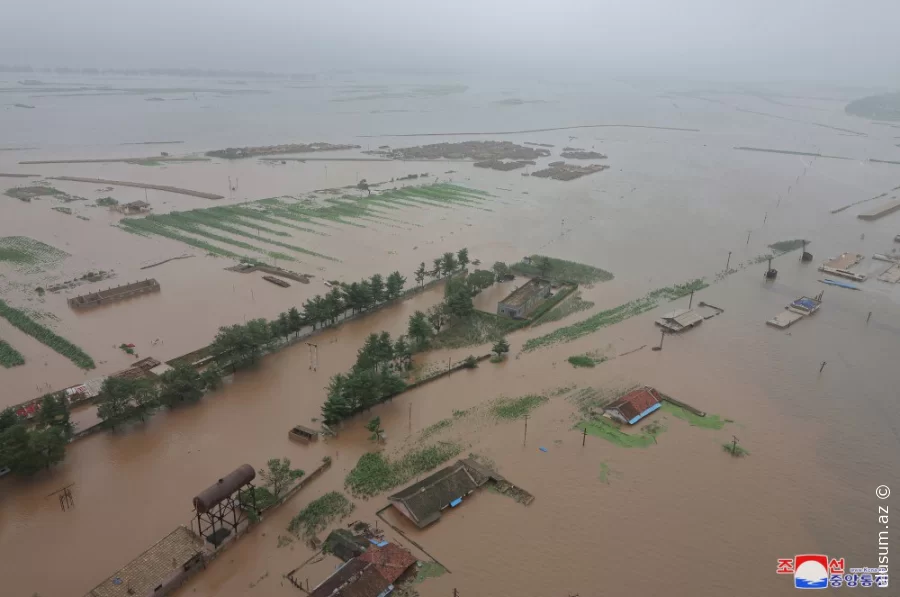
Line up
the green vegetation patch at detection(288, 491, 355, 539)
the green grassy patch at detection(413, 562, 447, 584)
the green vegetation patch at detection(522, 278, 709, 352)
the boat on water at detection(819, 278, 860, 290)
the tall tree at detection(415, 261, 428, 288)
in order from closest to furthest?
the green grassy patch at detection(413, 562, 447, 584) → the green vegetation patch at detection(288, 491, 355, 539) → the green vegetation patch at detection(522, 278, 709, 352) → the tall tree at detection(415, 261, 428, 288) → the boat on water at detection(819, 278, 860, 290)

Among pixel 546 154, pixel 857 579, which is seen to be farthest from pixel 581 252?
pixel 546 154

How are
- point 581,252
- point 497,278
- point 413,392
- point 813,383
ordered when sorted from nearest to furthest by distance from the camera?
point 413,392, point 813,383, point 497,278, point 581,252

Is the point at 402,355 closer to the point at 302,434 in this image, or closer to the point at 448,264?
the point at 302,434

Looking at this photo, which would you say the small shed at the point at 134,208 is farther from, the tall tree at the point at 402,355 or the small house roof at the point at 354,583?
the small house roof at the point at 354,583

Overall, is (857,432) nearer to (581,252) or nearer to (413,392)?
(413,392)

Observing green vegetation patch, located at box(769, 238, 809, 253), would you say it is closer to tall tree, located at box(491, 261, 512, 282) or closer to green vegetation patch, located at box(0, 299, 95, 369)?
tall tree, located at box(491, 261, 512, 282)

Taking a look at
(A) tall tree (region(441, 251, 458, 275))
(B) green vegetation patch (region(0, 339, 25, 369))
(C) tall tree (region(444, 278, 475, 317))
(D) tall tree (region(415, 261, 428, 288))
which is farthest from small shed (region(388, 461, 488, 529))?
(B) green vegetation patch (region(0, 339, 25, 369))
